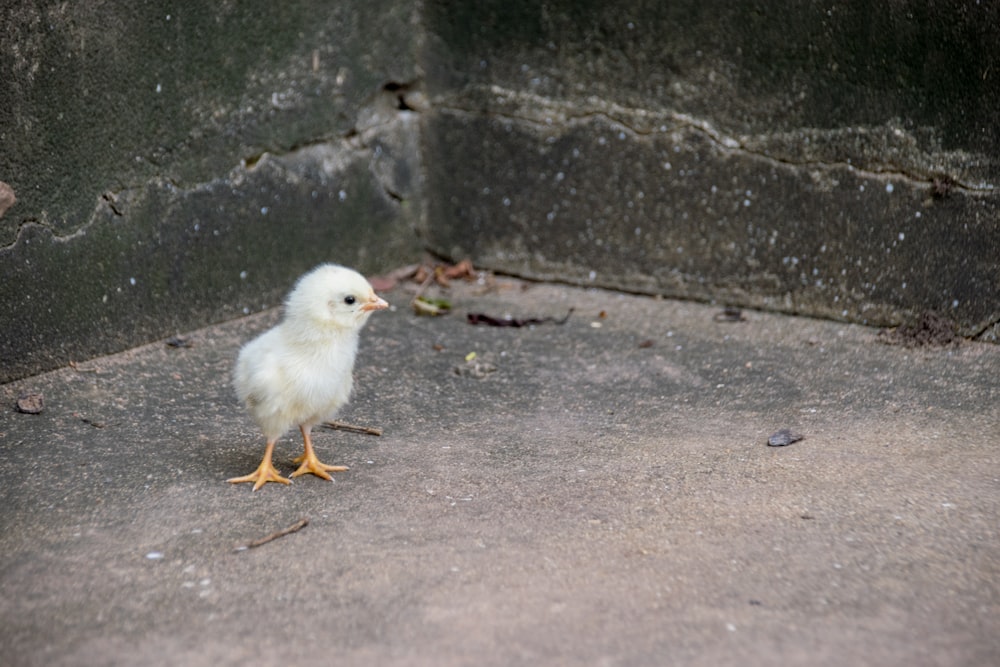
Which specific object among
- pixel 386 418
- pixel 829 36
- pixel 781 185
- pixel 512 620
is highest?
pixel 829 36

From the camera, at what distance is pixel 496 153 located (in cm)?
544

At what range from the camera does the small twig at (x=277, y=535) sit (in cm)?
292

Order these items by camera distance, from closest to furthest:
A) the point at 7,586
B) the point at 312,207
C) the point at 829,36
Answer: the point at 7,586 < the point at 829,36 < the point at 312,207

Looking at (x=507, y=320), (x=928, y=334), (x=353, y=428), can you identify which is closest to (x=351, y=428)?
(x=353, y=428)

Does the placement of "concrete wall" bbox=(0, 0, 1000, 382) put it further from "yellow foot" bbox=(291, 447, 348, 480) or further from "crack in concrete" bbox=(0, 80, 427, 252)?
"yellow foot" bbox=(291, 447, 348, 480)

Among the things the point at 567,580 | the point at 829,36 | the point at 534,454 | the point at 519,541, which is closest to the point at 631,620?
the point at 567,580

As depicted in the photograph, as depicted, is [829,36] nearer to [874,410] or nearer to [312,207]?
[874,410]

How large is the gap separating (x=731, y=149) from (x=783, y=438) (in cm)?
169

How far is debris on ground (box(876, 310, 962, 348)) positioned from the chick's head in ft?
7.51

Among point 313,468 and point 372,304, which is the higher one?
point 372,304

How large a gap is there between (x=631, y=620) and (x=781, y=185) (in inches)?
108

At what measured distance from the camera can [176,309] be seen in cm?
462

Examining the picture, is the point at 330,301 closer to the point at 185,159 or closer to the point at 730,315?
the point at 185,159

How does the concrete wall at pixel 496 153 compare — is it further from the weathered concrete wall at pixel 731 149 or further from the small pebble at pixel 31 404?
the small pebble at pixel 31 404
